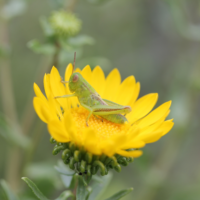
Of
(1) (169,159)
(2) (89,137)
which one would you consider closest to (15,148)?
(2) (89,137)

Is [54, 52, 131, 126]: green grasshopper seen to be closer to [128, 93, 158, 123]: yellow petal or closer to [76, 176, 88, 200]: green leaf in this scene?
[128, 93, 158, 123]: yellow petal

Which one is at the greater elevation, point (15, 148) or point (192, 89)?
point (192, 89)

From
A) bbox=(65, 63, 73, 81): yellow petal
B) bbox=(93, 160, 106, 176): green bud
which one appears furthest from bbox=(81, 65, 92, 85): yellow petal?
bbox=(93, 160, 106, 176): green bud

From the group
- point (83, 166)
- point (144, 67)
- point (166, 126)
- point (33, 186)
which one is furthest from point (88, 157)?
point (144, 67)

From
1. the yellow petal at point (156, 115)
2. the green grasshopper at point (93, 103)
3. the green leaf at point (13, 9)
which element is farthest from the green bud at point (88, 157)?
the green leaf at point (13, 9)

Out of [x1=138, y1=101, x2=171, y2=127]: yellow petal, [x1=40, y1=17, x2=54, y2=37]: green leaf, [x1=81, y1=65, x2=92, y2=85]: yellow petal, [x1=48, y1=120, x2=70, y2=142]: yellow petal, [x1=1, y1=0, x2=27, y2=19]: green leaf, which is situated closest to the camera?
[x1=48, y1=120, x2=70, y2=142]: yellow petal

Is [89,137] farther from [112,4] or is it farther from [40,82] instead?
[112,4]

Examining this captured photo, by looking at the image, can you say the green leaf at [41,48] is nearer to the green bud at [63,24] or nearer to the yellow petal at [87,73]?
the green bud at [63,24]
